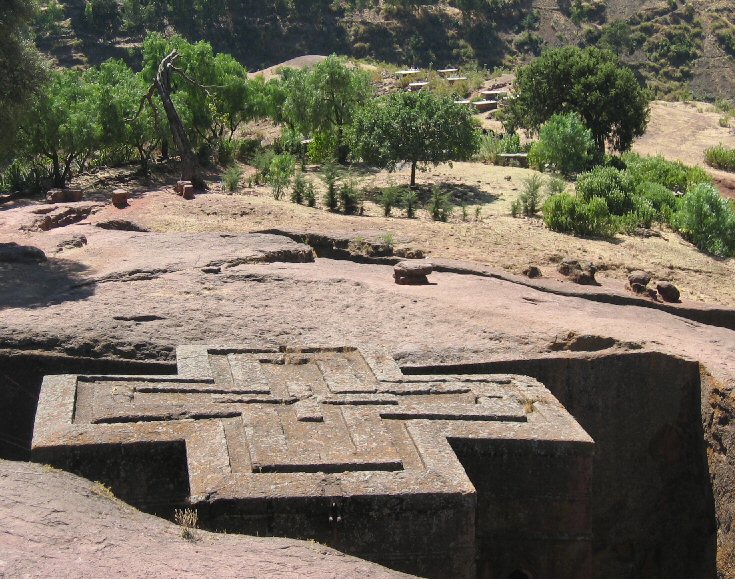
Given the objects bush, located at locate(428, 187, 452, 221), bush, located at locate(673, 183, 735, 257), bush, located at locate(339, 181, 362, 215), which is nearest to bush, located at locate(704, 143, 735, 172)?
bush, located at locate(673, 183, 735, 257)

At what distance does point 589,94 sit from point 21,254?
2092 centimetres

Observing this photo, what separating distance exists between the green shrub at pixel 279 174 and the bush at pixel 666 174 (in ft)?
25.7

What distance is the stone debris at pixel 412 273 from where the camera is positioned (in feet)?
37.4

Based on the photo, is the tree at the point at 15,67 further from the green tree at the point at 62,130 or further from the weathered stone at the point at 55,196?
the green tree at the point at 62,130

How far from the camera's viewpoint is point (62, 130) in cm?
1988

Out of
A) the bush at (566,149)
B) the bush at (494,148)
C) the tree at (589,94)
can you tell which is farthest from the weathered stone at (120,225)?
the tree at (589,94)

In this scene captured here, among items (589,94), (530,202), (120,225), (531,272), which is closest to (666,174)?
(589,94)

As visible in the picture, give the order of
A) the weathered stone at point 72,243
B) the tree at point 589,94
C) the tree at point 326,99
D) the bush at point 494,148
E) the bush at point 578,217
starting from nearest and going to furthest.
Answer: the weathered stone at point 72,243 → the bush at point 578,217 → the tree at point 326,99 → the bush at point 494,148 → the tree at point 589,94

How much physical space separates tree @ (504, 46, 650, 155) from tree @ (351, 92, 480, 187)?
6872mm

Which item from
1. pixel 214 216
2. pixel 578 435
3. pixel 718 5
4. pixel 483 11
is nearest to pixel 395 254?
pixel 214 216

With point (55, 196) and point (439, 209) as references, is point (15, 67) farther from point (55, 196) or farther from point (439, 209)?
point (439, 209)

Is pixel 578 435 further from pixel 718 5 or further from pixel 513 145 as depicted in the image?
pixel 718 5

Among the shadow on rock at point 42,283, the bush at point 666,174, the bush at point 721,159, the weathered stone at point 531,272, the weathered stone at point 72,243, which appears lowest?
the bush at point 721,159

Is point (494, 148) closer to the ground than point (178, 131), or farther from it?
closer to the ground
